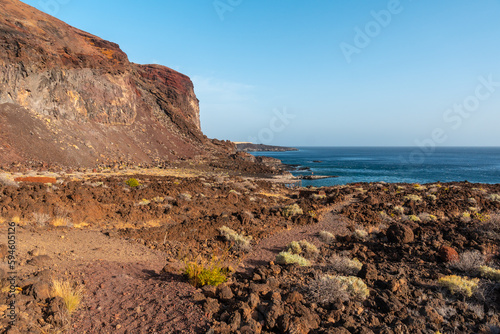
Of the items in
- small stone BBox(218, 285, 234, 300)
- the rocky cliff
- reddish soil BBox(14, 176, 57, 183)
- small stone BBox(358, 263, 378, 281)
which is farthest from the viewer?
the rocky cliff

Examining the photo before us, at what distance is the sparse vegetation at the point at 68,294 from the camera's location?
13.4 feet

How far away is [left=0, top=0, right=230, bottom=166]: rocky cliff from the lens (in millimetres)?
27609

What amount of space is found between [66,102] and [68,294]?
3717 centimetres

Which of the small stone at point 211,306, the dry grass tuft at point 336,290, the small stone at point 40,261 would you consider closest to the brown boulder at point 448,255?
the dry grass tuft at point 336,290

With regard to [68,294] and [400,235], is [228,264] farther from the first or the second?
[400,235]

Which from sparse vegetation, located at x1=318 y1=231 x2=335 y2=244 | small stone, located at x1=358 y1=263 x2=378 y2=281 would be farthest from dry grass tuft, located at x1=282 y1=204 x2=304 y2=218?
small stone, located at x1=358 y1=263 x2=378 y2=281

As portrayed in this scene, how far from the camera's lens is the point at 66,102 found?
3397cm

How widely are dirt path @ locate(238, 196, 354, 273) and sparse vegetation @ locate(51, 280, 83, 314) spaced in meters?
3.69

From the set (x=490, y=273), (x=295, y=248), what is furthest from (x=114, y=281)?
(x=490, y=273)

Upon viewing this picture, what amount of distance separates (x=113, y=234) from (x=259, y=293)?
5.59 meters

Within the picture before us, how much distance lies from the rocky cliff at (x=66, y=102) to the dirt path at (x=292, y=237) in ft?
85.0

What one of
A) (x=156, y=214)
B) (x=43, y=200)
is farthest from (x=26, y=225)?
(x=156, y=214)

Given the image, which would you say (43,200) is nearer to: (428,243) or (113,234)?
(113,234)

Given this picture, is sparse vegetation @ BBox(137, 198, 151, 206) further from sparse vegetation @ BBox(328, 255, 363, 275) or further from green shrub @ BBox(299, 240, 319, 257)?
sparse vegetation @ BBox(328, 255, 363, 275)
